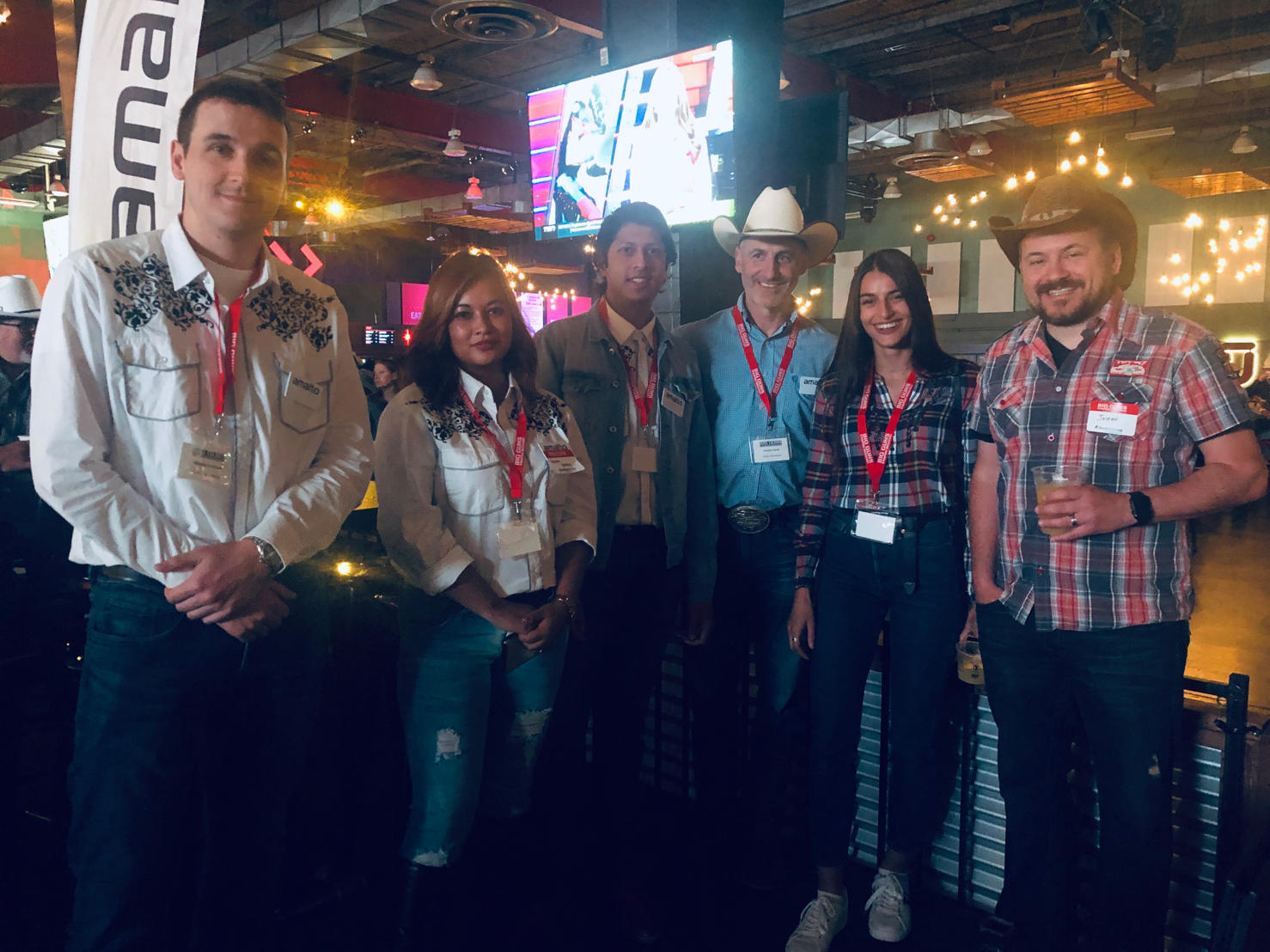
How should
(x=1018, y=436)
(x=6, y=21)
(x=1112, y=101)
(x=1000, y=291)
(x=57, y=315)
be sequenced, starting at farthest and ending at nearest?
(x=1000, y=291) → (x=1112, y=101) → (x=6, y=21) → (x=1018, y=436) → (x=57, y=315)

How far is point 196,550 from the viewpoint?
148cm

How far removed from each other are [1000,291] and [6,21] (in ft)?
42.2

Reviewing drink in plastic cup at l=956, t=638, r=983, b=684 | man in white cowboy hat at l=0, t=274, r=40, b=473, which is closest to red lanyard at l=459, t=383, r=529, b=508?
drink in plastic cup at l=956, t=638, r=983, b=684

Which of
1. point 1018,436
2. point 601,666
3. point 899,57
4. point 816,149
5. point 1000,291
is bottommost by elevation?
point 601,666

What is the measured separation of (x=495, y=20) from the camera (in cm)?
518

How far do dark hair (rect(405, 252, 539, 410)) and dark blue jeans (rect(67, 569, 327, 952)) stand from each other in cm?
53

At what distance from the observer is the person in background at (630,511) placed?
2281 millimetres

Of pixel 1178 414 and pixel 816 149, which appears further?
pixel 816 149

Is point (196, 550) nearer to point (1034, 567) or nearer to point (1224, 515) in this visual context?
point (1034, 567)

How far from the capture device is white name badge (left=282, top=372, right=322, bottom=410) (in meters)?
1.66

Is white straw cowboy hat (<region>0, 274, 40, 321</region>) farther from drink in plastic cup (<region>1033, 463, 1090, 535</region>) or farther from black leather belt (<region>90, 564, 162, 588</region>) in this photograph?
drink in plastic cup (<region>1033, 463, 1090, 535</region>)

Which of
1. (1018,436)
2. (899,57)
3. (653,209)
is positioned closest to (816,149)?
(653,209)

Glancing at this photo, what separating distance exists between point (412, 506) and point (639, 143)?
2420mm

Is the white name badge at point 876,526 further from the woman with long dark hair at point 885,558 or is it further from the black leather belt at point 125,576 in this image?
the black leather belt at point 125,576
